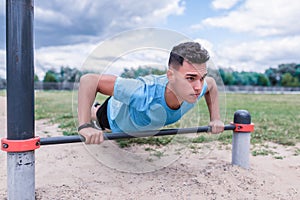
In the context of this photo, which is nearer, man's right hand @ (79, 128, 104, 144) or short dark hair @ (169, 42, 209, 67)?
man's right hand @ (79, 128, 104, 144)

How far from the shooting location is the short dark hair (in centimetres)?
167

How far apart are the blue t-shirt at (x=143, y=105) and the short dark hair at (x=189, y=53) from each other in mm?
167

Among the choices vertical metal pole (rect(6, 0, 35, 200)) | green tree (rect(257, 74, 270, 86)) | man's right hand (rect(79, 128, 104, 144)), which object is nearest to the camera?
vertical metal pole (rect(6, 0, 35, 200))

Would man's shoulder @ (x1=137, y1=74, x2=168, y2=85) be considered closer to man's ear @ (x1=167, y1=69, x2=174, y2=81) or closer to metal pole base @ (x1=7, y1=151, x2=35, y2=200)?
man's ear @ (x1=167, y1=69, x2=174, y2=81)

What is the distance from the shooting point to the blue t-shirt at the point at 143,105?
178cm

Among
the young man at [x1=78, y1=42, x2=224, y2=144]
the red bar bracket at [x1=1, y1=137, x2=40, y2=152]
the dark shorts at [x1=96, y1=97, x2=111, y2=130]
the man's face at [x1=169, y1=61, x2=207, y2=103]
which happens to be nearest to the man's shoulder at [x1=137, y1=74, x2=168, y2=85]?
the young man at [x1=78, y1=42, x2=224, y2=144]

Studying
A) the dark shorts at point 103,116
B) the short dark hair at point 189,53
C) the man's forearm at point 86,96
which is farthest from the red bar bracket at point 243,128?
the man's forearm at point 86,96

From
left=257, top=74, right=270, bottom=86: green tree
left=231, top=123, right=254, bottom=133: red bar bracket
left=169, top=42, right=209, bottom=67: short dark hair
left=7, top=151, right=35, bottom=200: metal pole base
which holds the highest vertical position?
left=257, top=74, right=270, bottom=86: green tree

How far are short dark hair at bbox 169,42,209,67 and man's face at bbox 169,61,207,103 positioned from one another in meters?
0.03

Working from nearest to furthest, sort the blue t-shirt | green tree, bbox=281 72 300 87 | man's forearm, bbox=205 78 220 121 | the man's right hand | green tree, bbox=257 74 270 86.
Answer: the man's right hand, the blue t-shirt, man's forearm, bbox=205 78 220 121, green tree, bbox=281 72 300 87, green tree, bbox=257 74 270 86

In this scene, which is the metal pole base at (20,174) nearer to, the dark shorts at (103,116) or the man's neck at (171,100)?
the man's neck at (171,100)

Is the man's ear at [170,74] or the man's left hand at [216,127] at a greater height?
the man's ear at [170,74]

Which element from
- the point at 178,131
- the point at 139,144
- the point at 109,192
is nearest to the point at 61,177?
the point at 109,192

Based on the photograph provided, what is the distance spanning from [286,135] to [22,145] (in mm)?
3117
